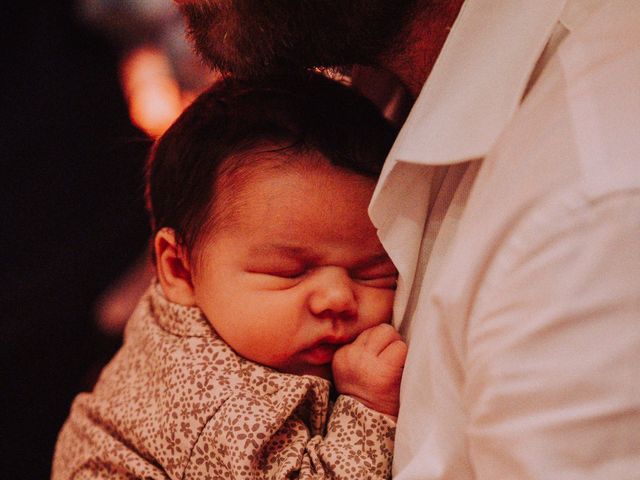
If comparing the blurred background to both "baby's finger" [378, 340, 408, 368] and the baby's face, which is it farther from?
"baby's finger" [378, 340, 408, 368]

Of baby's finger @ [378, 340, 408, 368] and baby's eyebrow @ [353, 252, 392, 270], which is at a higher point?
baby's eyebrow @ [353, 252, 392, 270]

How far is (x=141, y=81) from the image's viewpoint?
405 cm

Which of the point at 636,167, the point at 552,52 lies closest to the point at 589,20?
the point at 552,52

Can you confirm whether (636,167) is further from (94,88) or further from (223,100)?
(94,88)

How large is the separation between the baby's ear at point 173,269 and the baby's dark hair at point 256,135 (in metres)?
0.02

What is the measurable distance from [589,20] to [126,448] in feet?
3.24

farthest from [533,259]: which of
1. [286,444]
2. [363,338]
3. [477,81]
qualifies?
[286,444]

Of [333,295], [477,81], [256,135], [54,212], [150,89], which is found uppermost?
[477,81]

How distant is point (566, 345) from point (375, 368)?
0.36 meters

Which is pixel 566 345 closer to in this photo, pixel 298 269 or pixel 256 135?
pixel 298 269

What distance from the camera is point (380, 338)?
3.66ft

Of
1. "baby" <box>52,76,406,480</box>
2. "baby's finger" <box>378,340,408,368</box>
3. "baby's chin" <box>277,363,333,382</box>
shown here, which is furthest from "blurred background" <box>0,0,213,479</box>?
"baby's finger" <box>378,340,408,368</box>

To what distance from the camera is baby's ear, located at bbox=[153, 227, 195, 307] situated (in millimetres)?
1307

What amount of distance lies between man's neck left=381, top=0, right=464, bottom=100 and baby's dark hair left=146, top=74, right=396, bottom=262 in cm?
10
